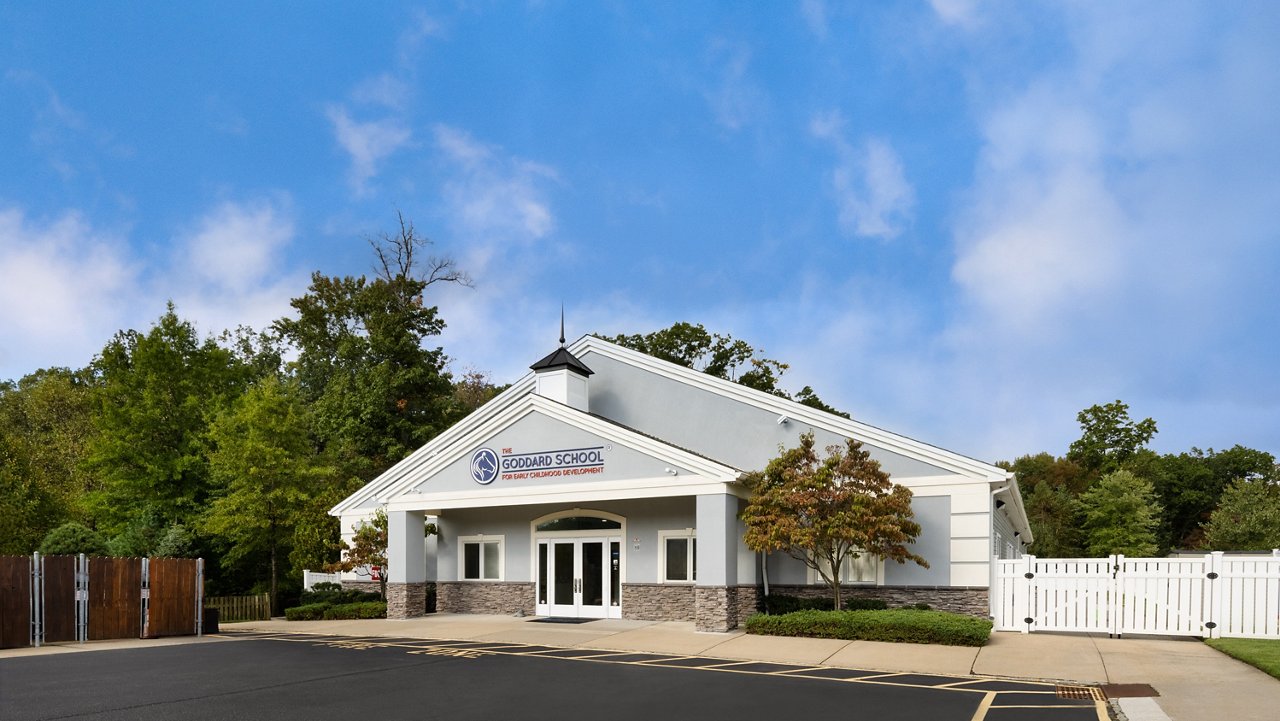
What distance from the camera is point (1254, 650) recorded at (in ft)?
46.0

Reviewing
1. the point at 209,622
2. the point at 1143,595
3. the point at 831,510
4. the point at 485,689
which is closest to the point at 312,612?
the point at 209,622

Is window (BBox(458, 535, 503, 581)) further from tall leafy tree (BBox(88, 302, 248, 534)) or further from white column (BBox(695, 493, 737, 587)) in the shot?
tall leafy tree (BBox(88, 302, 248, 534))

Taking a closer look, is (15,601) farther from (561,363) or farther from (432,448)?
(561,363)

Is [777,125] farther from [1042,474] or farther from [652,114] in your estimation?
[1042,474]

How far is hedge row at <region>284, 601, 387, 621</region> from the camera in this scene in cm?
2364

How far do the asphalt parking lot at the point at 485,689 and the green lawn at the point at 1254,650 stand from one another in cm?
336

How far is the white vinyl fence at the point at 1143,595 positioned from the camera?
16.3 metres

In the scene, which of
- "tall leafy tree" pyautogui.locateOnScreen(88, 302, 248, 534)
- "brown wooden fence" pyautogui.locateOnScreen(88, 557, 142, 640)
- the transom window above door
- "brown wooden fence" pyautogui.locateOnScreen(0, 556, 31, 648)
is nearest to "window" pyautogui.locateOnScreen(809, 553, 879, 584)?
the transom window above door

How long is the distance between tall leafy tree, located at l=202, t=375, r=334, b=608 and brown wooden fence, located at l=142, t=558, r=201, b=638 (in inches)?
278

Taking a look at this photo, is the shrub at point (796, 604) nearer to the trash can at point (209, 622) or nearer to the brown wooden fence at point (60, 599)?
the trash can at point (209, 622)

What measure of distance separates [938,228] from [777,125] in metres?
4.91

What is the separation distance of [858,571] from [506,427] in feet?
30.5

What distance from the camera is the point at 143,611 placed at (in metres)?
19.4

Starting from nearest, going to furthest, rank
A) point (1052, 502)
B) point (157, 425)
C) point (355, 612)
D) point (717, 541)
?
1. point (717, 541)
2. point (355, 612)
3. point (157, 425)
4. point (1052, 502)
